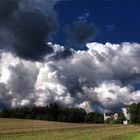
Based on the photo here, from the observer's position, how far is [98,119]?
162750 millimetres

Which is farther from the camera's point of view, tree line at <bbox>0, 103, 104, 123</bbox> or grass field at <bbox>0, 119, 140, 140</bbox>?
tree line at <bbox>0, 103, 104, 123</bbox>

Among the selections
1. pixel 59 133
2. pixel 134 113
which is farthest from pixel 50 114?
pixel 59 133

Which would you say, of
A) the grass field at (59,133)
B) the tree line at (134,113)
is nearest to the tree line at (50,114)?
the tree line at (134,113)

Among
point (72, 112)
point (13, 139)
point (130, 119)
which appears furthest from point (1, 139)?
point (130, 119)

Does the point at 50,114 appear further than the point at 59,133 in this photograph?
Yes

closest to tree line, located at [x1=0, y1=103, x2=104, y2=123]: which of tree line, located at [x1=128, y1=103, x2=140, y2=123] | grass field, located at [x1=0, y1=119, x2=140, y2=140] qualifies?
tree line, located at [x1=128, y1=103, x2=140, y2=123]

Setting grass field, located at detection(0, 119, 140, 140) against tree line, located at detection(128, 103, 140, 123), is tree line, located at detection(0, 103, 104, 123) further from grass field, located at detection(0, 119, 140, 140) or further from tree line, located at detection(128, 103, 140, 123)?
grass field, located at detection(0, 119, 140, 140)

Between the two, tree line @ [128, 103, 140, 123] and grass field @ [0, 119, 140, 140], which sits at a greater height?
tree line @ [128, 103, 140, 123]

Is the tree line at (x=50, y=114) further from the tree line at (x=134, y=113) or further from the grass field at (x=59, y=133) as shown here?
the grass field at (x=59, y=133)

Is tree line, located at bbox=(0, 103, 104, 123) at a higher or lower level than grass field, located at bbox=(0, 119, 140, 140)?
higher

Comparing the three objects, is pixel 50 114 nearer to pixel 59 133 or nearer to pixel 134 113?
pixel 134 113

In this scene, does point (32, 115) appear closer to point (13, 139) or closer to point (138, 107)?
point (138, 107)

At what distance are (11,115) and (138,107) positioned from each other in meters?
43.5

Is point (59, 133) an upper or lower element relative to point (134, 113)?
lower
